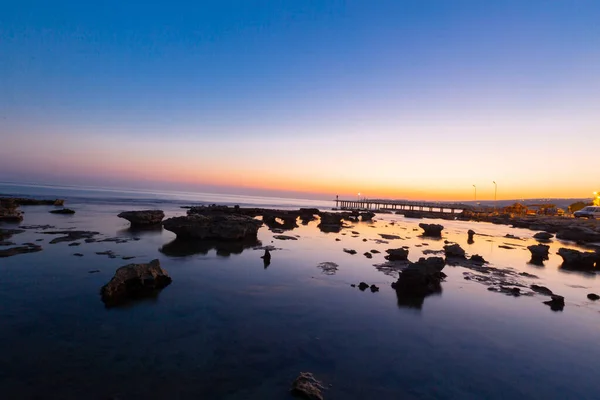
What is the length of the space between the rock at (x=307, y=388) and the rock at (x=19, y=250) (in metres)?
19.0

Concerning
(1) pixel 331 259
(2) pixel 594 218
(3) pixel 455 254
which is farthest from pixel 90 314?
(2) pixel 594 218

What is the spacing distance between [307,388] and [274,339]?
266 cm

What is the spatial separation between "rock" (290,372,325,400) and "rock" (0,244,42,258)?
19.0 meters

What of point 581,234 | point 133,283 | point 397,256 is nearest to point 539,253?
point 397,256

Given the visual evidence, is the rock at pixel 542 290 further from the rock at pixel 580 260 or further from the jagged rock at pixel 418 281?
the rock at pixel 580 260

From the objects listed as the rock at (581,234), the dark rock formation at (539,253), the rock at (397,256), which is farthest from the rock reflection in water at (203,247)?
the rock at (581,234)

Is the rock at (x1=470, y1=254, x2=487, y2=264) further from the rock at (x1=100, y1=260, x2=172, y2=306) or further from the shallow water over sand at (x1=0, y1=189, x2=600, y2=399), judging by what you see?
the rock at (x1=100, y1=260, x2=172, y2=306)

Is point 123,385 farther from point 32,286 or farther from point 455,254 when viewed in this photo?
point 455,254

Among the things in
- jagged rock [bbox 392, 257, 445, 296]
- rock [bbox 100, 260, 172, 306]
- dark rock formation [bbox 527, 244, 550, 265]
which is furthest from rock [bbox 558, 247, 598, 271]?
rock [bbox 100, 260, 172, 306]

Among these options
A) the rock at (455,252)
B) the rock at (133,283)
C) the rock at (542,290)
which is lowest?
the rock at (542,290)

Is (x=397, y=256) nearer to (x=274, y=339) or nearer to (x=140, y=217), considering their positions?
(x=274, y=339)

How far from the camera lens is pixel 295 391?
657cm

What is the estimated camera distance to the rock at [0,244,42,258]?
659 inches

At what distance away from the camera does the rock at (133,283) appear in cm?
1147
